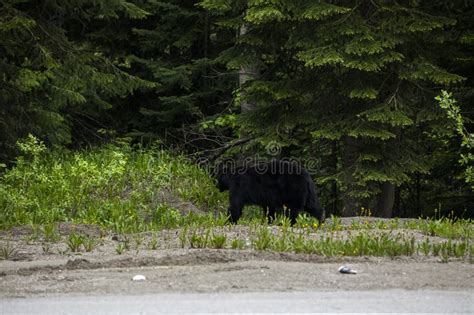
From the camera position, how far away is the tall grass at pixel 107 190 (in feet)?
47.1

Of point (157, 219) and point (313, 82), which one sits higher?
point (313, 82)

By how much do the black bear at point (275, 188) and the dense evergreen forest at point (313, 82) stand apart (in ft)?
4.76

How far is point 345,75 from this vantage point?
629 inches

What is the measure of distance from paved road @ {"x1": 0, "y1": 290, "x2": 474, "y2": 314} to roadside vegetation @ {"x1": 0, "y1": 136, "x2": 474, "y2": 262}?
7.76 feet

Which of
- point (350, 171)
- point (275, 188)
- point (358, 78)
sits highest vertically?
point (358, 78)

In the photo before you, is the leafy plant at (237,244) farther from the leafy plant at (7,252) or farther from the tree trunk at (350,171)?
the tree trunk at (350,171)

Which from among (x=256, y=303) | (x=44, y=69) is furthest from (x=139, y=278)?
(x=44, y=69)

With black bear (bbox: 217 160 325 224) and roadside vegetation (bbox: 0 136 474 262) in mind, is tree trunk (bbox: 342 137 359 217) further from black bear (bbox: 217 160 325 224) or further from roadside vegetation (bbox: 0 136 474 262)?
black bear (bbox: 217 160 325 224)

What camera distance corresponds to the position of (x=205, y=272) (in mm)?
8172

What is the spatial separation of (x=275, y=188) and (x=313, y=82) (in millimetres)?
3324

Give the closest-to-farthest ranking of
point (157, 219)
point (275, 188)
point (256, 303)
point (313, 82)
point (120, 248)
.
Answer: point (256, 303), point (120, 248), point (275, 188), point (157, 219), point (313, 82)

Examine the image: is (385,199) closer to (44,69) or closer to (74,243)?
(74,243)

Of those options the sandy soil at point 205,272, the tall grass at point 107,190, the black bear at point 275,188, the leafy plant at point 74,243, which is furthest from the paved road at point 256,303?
the black bear at point 275,188

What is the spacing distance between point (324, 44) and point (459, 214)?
6.48 meters
